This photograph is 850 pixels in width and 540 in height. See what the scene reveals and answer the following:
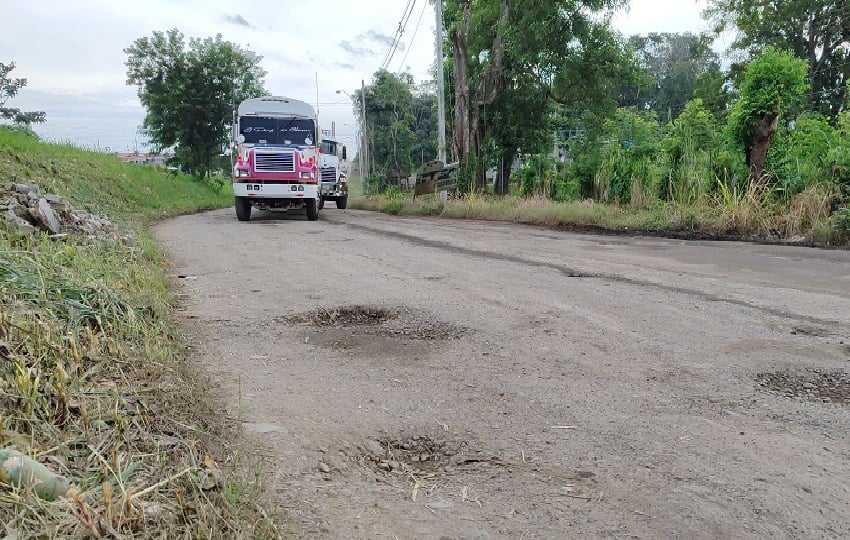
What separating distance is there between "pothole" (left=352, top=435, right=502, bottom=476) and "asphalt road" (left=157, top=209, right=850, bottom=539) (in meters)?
0.01

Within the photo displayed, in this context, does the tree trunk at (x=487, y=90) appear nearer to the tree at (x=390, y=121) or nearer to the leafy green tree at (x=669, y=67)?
the tree at (x=390, y=121)

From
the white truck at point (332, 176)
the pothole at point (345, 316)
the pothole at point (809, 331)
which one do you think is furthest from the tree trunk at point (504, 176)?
the pothole at point (809, 331)

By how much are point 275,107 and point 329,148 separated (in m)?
11.6

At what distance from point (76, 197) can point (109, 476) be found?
12.3 meters

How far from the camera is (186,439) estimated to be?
8.63ft

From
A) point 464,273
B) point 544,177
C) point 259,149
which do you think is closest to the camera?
point 464,273

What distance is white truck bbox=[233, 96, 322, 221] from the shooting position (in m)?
16.8

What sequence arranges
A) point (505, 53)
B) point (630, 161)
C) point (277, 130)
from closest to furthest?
point (630, 161) → point (277, 130) → point (505, 53)

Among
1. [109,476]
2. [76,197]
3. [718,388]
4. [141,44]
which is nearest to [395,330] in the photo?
[718,388]

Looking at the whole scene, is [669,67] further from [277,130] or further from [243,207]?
[243,207]

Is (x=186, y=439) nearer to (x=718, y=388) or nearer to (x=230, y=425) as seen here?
(x=230, y=425)

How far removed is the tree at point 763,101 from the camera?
37.1ft

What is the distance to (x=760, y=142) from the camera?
11727 millimetres

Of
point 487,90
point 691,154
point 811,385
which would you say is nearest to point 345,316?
point 811,385
